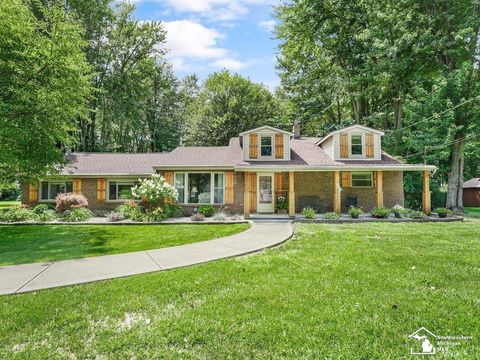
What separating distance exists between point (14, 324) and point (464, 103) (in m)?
19.9

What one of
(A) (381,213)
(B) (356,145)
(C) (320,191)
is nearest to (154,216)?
(C) (320,191)

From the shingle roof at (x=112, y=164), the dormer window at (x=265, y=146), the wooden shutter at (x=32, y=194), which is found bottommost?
the wooden shutter at (x=32, y=194)

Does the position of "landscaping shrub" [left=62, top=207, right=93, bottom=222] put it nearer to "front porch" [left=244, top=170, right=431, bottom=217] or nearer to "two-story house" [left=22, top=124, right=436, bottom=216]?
"two-story house" [left=22, top=124, right=436, bottom=216]

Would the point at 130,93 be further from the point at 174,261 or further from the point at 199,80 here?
the point at 174,261

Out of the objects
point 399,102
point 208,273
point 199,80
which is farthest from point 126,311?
point 199,80

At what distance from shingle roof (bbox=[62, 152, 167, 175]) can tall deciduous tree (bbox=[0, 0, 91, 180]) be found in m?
4.41

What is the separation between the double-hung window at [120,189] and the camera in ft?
48.8

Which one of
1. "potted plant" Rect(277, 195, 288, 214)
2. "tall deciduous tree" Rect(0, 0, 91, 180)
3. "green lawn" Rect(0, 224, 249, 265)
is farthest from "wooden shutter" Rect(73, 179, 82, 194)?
"potted plant" Rect(277, 195, 288, 214)

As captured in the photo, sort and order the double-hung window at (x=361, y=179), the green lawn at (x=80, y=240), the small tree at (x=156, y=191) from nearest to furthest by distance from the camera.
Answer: the green lawn at (x=80, y=240), the small tree at (x=156, y=191), the double-hung window at (x=361, y=179)

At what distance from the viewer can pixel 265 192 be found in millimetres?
14094

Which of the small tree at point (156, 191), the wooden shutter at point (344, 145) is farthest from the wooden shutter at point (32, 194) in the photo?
the wooden shutter at point (344, 145)

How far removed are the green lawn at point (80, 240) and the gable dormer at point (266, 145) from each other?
18.6ft

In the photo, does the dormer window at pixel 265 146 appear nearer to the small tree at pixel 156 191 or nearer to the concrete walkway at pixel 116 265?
the small tree at pixel 156 191

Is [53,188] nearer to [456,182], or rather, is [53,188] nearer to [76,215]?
[76,215]
